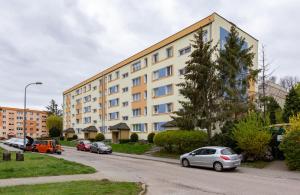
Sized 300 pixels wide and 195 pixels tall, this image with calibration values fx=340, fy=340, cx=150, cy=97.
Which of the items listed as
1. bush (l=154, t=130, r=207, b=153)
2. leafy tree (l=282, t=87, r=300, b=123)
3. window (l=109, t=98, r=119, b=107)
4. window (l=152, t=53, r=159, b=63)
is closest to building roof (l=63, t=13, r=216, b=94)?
window (l=152, t=53, r=159, b=63)

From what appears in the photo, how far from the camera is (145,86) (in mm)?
49594

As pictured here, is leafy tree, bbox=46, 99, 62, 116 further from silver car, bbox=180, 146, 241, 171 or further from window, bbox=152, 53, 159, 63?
silver car, bbox=180, 146, 241, 171

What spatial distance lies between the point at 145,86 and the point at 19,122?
375 ft

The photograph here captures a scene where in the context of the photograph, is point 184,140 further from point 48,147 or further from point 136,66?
point 136,66

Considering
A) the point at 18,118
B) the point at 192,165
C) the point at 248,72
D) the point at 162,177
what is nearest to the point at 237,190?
the point at 162,177

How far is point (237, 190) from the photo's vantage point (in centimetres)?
1310

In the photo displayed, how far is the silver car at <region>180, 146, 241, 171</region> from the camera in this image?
20.7 metres

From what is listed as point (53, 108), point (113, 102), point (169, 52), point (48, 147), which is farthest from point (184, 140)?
point (53, 108)

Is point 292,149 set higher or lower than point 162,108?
lower

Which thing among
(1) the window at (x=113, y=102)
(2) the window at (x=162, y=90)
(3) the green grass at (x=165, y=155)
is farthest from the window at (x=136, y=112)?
(3) the green grass at (x=165, y=155)

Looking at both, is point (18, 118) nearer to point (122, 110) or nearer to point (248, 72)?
point (122, 110)

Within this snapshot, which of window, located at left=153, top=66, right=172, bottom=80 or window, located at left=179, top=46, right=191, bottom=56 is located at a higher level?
window, located at left=179, top=46, right=191, bottom=56

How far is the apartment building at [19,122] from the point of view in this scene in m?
140

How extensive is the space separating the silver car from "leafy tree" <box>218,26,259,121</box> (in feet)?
26.6
